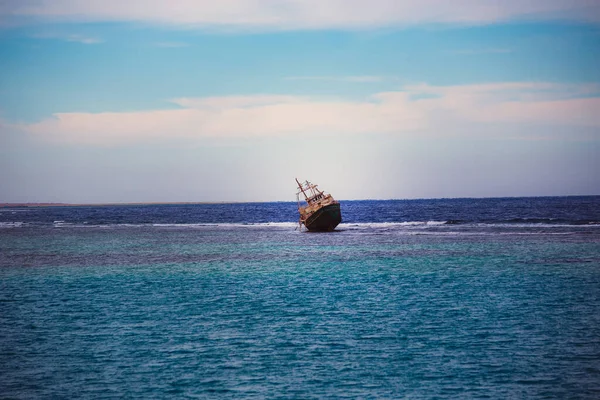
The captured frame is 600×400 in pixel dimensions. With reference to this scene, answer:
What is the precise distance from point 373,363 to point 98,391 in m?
7.19

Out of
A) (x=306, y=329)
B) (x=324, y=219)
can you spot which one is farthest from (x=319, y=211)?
(x=306, y=329)

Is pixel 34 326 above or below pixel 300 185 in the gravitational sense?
below

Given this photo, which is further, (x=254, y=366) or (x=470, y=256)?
(x=470, y=256)

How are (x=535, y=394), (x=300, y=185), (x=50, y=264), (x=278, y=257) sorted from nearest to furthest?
(x=535, y=394), (x=50, y=264), (x=278, y=257), (x=300, y=185)

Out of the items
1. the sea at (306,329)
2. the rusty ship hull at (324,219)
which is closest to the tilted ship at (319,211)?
the rusty ship hull at (324,219)

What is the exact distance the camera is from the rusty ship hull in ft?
217

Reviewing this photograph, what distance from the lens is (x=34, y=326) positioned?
20.2 m

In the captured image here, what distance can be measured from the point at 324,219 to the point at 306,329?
47.7m

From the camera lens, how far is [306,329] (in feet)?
62.6

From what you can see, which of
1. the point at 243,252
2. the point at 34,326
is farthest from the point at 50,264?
the point at 34,326

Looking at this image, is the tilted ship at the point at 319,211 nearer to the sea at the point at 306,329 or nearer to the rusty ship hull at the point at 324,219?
the rusty ship hull at the point at 324,219

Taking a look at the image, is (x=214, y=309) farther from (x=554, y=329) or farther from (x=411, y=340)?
(x=554, y=329)

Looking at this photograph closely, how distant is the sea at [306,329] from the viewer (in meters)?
A: 14.0

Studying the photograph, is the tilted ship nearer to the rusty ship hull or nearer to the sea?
the rusty ship hull
